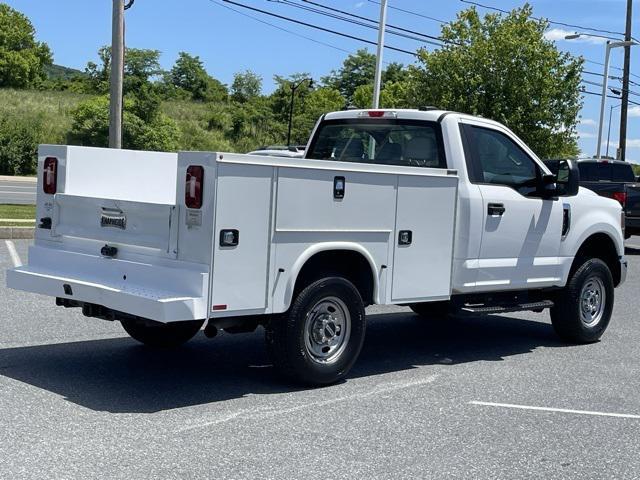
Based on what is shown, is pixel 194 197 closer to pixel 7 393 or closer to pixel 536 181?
pixel 7 393

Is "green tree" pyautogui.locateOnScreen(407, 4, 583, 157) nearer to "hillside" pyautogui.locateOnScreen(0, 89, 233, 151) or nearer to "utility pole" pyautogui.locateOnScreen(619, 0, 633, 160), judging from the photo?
"utility pole" pyautogui.locateOnScreen(619, 0, 633, 160)

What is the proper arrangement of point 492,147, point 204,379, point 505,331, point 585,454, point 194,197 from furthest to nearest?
point 505,331 → point 492,147 → point 204,379 → point 194,197 → point 585,454

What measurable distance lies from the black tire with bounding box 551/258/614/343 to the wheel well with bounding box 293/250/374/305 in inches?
110

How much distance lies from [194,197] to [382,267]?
1765mm

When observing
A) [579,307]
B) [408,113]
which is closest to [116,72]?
[408,113]

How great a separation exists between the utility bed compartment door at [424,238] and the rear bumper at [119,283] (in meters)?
1.86

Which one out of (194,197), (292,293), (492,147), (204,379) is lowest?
(204,379)

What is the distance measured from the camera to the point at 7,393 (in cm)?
613

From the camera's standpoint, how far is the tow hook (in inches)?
255

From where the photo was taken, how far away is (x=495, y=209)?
7.88 meters

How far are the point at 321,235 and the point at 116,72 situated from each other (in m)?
13.2

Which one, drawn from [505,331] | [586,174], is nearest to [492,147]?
[505,331]

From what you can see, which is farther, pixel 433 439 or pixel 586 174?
pixel 586 174

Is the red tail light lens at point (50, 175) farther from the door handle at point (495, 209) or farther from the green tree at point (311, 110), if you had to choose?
the green tree at point (311, 110)
